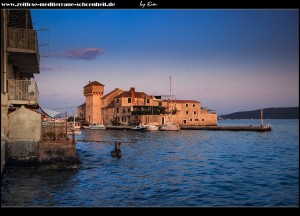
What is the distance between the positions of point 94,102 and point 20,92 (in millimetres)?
87210

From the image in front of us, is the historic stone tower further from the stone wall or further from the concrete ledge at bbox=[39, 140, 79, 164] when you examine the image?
the stone wall

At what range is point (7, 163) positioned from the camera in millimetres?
20328

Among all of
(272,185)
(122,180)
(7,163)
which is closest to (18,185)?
(7,163)

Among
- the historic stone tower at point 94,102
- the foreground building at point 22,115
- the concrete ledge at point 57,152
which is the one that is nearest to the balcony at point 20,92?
the foreground building at point 22,115

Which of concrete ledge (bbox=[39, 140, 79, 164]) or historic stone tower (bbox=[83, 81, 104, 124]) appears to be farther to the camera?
historic stone tower (bbox=[83, 81, 104, 124])

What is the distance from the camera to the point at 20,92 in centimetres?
2039

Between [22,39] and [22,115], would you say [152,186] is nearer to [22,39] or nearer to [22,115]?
[22,115]

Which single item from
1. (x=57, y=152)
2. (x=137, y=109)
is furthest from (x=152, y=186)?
(x=137, y=109)

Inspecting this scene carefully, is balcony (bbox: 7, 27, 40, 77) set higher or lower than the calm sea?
higher

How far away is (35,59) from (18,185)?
10348mm

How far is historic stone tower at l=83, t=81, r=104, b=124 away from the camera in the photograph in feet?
350

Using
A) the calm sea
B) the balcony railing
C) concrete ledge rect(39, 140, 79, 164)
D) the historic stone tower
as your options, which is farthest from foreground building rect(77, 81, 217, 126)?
the balcony railing

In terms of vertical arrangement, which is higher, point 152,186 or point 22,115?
point 22,115

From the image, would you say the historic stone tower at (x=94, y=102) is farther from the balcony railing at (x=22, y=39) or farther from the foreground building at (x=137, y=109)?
the balcony railing at (x=22, y=39)
